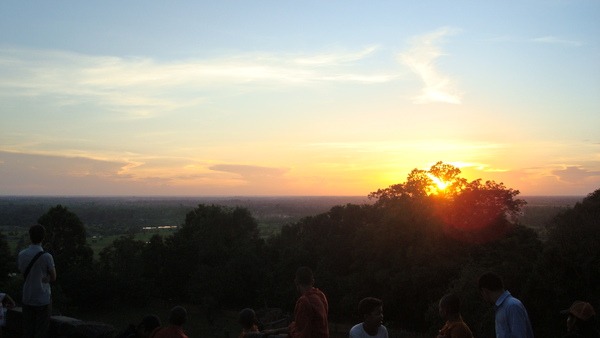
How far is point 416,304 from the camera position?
26688 mm

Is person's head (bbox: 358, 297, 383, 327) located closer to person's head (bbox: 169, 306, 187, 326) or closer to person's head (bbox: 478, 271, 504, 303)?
person's head (bbox: 478, 271, 504, 303)

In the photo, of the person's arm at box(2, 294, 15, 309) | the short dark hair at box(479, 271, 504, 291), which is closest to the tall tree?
the person's arm at box(2, 294, 15, 309)

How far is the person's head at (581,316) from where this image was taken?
14.4 feet

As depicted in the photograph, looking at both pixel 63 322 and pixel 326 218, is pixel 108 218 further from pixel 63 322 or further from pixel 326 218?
pixel 63 322

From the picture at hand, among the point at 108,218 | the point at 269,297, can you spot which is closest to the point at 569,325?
the point at 269,297

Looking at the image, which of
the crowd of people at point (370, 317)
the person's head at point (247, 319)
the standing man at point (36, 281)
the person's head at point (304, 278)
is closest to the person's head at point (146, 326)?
the crowd of people at point (370, 317)

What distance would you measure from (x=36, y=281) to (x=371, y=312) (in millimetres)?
4667

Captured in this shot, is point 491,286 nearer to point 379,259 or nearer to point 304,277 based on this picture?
point 304,277

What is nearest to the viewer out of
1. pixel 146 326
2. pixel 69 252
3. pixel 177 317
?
pixel 177 317

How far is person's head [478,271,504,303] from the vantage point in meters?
4.78

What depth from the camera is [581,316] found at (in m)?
4.40

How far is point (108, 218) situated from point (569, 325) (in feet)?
382

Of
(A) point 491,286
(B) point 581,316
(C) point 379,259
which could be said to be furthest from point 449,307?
(C) point 379,259

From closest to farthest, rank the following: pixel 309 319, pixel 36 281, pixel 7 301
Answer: pixel 309 319
pixel 36 281
pixel 7 301
